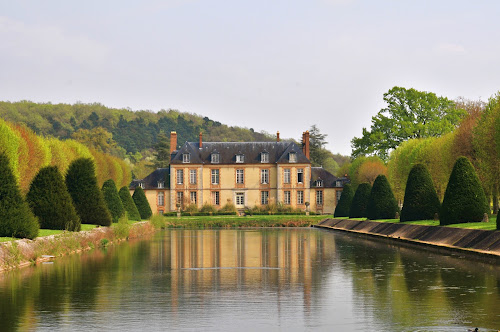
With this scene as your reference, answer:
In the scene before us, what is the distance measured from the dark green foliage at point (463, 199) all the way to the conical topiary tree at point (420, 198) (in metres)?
6.13

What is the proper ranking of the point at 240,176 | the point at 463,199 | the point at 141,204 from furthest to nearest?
the point at 240,176, the point at 141,204, the point at 463,199

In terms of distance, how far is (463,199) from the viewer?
96.5ft

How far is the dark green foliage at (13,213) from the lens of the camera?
2123 centimetres

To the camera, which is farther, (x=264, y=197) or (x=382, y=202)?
(x=264, y=197)

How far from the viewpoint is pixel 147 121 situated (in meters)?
171

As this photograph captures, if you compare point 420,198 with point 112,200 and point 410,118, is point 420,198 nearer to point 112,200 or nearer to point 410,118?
point 112,200

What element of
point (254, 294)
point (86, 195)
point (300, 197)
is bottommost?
point (254, 294)

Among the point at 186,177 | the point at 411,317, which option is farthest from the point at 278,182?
the point at 411,317

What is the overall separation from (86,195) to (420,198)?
16.9m

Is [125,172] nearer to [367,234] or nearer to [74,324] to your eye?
[367,234]

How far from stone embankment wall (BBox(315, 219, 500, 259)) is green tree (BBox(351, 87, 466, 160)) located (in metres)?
28.3

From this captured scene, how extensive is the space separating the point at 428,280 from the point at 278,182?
215ft

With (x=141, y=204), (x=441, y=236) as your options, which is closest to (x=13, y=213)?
(x=441, y=236)

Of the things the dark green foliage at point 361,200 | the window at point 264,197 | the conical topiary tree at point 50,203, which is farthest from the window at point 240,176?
the conical topiary tree at point 50,203
